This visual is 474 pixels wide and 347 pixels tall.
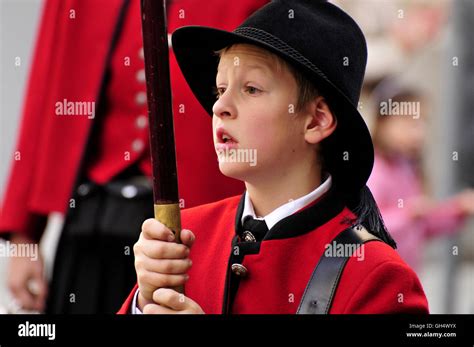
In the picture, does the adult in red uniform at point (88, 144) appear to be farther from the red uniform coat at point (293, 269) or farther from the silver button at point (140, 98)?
the red uniform coat at point (293, 269)

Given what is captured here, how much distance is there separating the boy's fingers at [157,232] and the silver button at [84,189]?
0.74m

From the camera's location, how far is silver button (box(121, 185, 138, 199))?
2.98 m

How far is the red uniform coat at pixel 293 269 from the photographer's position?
7.69 ft

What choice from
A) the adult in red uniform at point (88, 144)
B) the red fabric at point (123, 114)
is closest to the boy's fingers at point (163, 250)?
the adult in red uniform at point (88, 144)

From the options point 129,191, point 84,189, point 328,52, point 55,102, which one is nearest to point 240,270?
point 328,52

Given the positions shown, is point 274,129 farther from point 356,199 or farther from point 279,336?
point 279,336

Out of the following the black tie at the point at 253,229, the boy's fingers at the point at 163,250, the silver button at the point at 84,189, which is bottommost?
the boy's fingers at the point at 163,250

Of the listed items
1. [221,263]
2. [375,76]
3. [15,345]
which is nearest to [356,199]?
[221,263]

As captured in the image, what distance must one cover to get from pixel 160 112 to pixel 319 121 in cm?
30

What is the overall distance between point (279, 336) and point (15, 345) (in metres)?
0.57

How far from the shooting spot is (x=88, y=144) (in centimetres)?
302

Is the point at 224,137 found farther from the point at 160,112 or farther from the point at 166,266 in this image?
the point at 166,266

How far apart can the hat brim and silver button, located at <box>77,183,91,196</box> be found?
1.92ft

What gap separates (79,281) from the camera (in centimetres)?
308
